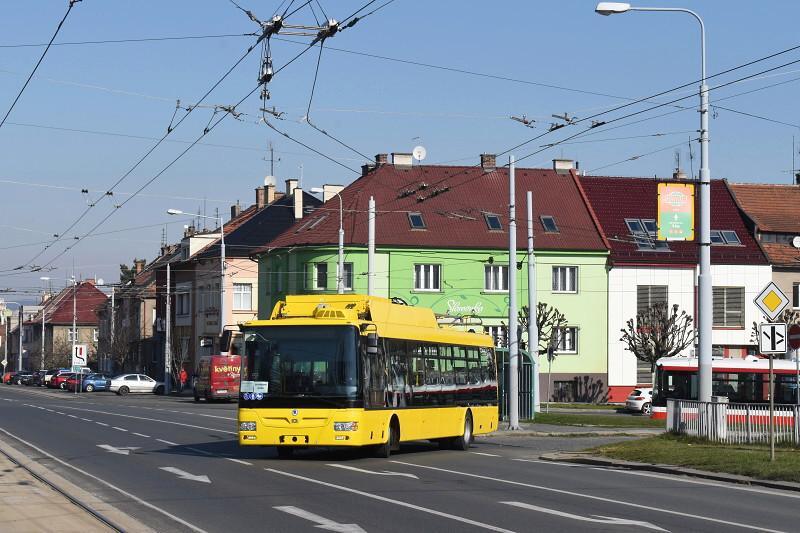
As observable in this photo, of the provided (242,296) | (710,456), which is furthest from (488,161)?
(710,456)

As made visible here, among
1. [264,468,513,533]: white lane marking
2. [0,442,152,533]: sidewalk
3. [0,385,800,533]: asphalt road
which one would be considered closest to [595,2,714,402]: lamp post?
[0,385,800,533]: asphalt road

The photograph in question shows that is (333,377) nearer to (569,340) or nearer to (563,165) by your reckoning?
(569,340)

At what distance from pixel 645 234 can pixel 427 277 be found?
38.0ft

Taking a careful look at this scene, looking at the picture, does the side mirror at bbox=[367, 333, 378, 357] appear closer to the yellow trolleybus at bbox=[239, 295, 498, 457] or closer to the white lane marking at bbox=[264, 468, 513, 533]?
the yellow trolleybus at bbox=[239, 295, 498, 457]

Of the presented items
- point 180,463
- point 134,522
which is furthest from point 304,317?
point 134,522

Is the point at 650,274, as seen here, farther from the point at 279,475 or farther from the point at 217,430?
the point at 279,475

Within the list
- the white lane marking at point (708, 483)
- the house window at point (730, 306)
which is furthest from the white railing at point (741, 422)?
the house window at point (730, 306)

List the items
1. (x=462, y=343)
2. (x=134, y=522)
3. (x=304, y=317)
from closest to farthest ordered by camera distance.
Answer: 1. (x=134, y=522)
2. (x=304, y=317)
3. (x=462, y=343)

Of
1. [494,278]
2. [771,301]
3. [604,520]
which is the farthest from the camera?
[494,278]

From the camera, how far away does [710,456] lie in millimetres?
23062

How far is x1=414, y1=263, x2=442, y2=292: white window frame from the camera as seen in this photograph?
6431 centimetres

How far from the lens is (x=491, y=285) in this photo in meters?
65.2

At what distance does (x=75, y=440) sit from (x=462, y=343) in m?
9.04

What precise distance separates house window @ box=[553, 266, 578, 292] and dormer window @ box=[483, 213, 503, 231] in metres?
3.50
